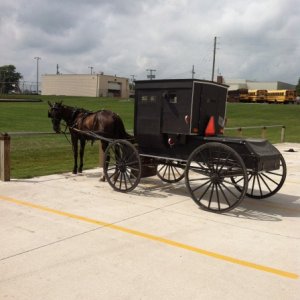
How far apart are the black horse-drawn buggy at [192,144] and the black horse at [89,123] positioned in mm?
879

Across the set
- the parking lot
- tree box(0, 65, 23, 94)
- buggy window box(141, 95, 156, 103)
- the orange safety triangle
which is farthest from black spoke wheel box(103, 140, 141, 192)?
tree box(0, 65, 23, 94)

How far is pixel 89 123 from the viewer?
400 inches

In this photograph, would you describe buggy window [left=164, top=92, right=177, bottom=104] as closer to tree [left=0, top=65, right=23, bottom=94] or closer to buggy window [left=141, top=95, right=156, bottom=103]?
buggy window [left=141, top=95, right=156, bottom=103]

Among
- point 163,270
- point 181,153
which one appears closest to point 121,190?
point 181,153

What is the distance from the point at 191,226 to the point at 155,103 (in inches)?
101

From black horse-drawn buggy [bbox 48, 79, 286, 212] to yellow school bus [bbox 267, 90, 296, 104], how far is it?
69.4 metres

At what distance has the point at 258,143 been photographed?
7.44 m

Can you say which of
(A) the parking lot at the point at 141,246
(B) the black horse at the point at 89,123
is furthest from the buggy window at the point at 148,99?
(A) the parking lot at the point at 141,246

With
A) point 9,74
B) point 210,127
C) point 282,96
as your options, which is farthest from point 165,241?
point 9,74

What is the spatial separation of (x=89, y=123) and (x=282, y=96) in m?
69.6

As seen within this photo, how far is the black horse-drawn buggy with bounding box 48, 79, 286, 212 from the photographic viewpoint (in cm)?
716

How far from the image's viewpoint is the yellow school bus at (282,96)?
74.6 metres

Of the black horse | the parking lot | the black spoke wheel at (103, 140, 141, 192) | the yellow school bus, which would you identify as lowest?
the parking lot

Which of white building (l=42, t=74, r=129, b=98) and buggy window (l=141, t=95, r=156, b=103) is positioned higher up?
white building (l=42, t=74, r=129, b=98)
